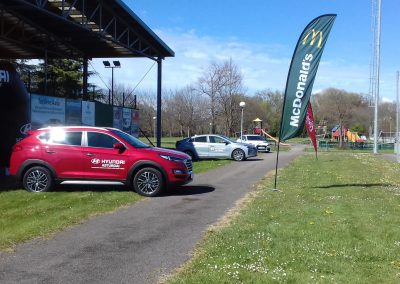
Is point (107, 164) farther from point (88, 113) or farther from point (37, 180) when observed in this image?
point (88, 113)

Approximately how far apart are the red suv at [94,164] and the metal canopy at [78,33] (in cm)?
758

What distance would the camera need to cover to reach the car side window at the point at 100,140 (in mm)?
12630

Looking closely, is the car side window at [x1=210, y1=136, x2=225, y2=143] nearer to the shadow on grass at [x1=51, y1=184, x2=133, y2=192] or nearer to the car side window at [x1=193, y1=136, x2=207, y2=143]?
the car side window at [x1=193, y1=136, x2=207, y2=143]

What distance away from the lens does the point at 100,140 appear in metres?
12.7

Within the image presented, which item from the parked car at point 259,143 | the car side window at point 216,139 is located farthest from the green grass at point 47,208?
the parked car at point 259,143

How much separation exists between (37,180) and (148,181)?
2.87 m

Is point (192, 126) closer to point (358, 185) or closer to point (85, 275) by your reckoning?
point (358, 185)

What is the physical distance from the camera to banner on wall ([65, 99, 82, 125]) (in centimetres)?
2128

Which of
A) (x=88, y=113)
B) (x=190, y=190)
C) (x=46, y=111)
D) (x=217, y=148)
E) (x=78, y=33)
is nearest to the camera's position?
(x=190, y=190)

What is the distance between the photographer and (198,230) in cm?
830

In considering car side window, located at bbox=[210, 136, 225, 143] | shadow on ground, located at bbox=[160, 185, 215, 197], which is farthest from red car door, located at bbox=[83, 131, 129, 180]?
car side window, located at bbox=[210, 136, 225, 143]

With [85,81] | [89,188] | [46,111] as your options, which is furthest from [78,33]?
[89,188]

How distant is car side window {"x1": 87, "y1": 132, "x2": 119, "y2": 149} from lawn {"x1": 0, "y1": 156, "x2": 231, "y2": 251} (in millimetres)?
1215

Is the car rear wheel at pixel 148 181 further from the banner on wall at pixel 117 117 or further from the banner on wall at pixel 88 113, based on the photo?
the banner on wall at pixel 117 117
